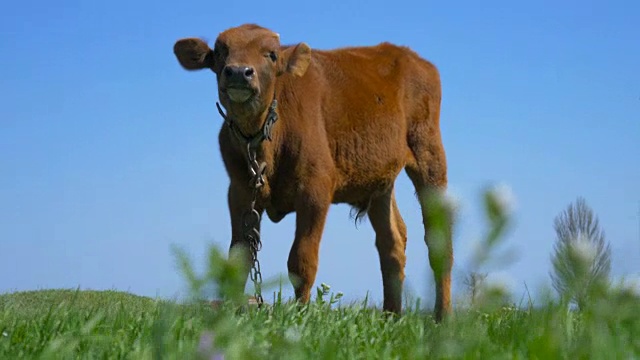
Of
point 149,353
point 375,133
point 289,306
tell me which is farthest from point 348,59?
point 149,353

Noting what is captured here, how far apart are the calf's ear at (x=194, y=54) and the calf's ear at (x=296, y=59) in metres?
0.58

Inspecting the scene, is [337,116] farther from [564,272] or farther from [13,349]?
[564,272]

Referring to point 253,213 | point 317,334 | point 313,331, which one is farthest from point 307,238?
point 317,334

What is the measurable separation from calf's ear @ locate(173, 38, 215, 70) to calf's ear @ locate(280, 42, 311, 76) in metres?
0.58

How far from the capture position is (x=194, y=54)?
24.4 feet

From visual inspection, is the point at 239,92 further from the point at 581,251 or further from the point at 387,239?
the point at 581,251

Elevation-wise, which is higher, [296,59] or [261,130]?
[296,59]

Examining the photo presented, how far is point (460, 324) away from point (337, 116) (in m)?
6.49

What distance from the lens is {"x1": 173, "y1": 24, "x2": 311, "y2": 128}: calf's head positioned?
6.73 meters

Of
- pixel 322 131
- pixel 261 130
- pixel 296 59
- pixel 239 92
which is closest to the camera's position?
pixel 239 92

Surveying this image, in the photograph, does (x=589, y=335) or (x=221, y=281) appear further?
(x=589, y=335)

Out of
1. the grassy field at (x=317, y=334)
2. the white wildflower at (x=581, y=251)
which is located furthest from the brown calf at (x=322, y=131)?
the white wildflower at (x=581, y=251)

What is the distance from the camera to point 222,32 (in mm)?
7277

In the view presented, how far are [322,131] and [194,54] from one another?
1251 mm
